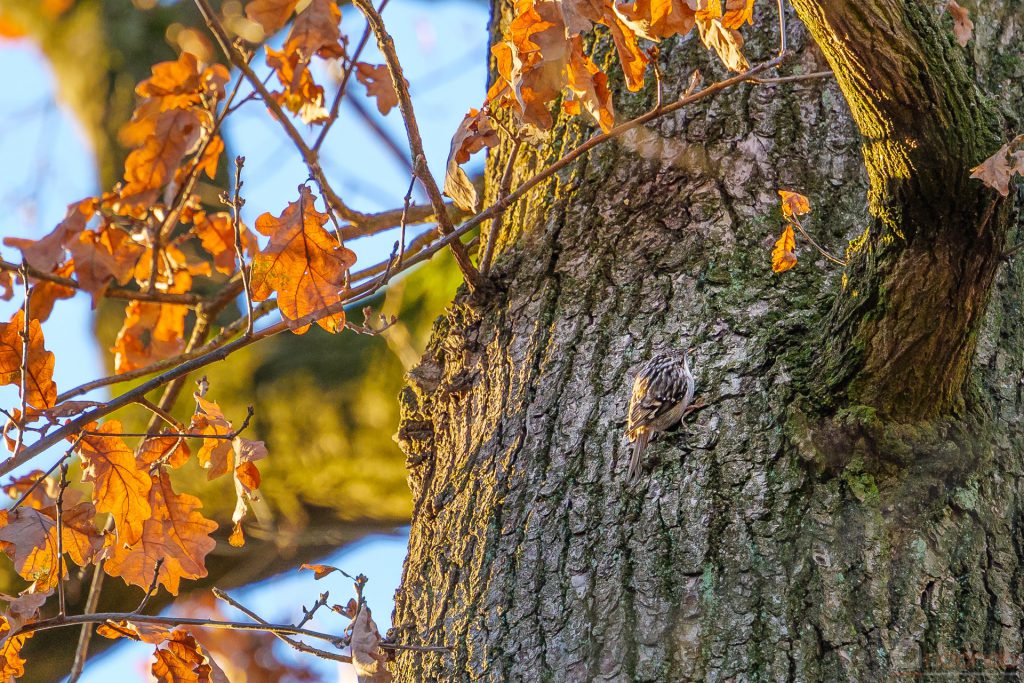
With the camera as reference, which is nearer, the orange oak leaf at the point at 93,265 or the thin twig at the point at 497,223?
the thin twig at the point at 497,223

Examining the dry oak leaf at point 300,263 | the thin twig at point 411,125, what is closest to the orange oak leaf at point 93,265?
the dry oak leaf at point 300,263

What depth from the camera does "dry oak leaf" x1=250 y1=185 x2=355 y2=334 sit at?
202 centimetres

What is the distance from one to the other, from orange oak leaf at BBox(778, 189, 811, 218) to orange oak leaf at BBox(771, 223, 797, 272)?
1.4 inches

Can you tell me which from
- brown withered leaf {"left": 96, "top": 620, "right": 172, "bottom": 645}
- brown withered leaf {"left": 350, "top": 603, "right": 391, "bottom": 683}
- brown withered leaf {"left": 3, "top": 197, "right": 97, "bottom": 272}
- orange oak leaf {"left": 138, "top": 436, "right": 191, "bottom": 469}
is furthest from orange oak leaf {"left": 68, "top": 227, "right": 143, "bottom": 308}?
brown withered leaf {"left": 350, "top": 603, "right": 391, "bottom": 683}

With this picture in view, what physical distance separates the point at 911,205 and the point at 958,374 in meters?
0.40

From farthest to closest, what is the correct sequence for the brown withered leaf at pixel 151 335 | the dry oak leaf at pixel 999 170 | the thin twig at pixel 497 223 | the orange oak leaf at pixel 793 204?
the brown withered leaf at pixel 151 335 < the thin twig at pixel 497 223 < the orange oak leaf at pixel 793 204 < the dry oak leaf at pixel 999 170

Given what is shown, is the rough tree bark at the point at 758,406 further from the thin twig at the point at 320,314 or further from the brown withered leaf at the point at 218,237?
the brown withered leaf at the point at 218,237

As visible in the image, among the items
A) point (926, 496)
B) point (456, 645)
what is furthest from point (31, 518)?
point (926, 496)

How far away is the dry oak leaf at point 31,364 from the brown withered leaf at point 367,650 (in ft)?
2.91

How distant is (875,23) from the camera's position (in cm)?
155

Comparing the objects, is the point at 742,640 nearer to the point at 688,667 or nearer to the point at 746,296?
the point at 688,667

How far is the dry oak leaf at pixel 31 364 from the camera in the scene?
213cm

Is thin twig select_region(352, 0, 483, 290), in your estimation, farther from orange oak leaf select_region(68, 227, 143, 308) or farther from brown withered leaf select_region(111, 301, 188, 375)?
brown withered leaf select_region(111, 301, 188, 375)

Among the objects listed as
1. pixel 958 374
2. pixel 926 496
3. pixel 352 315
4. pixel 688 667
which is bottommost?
Answer: pixel 688 667
